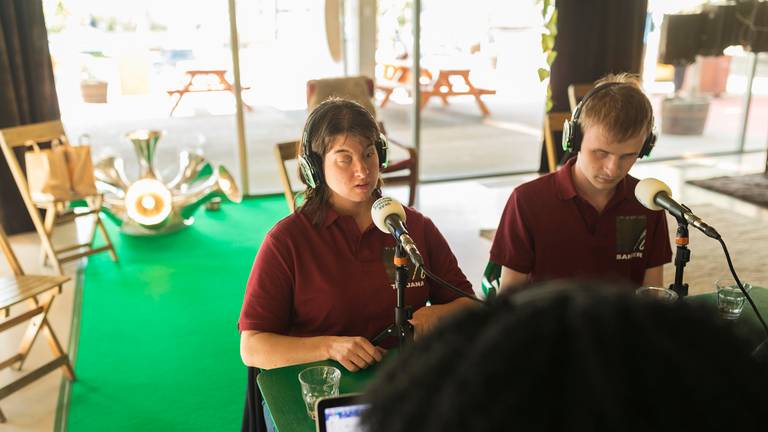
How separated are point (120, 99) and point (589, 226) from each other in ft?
14.6

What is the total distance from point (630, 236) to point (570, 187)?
237 millimetres

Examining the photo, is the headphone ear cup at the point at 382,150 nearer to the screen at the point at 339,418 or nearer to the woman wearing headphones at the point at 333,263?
the woman wearing headphones at the point at 333,263

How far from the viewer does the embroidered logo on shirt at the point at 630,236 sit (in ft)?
6.73

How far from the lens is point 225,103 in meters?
5.71

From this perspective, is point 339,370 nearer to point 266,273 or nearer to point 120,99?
point 266,273

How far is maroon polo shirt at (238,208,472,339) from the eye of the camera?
68.2 inches

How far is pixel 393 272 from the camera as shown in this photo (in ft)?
5.91

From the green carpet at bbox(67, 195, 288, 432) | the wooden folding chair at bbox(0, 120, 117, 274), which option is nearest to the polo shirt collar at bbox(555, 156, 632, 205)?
the green carpet at bbox(67, 195, 288, 432)

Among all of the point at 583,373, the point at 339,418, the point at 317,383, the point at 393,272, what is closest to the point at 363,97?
the point at 393,272

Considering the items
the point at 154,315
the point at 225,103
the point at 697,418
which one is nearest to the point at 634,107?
the point at 697,418

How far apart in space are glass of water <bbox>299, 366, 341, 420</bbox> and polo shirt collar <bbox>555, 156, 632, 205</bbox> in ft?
3.16

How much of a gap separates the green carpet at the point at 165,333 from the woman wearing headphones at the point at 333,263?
1.03m

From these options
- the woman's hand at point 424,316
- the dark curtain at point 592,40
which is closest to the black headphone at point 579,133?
the woman's hand at point 424,316

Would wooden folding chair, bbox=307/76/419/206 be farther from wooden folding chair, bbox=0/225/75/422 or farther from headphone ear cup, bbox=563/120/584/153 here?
headphone ear cup, bbox=563/120/584/153
